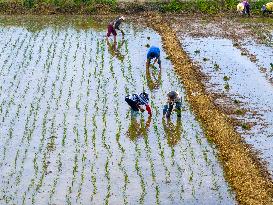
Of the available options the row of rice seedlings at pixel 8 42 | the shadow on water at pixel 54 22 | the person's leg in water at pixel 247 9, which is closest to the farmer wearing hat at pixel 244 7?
the person's leg in water at pixel 247 9

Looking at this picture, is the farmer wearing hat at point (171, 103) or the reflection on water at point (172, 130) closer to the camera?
the reflection on water at point (172, 130)

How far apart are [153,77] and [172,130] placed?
152 inches

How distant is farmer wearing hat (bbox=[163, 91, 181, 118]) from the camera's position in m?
12.6

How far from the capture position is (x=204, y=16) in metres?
23.8

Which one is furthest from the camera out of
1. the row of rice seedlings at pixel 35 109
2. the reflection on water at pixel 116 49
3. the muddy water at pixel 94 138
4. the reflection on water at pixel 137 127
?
the reflection on water at pixel 116 49

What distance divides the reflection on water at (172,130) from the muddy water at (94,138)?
0.02 metres

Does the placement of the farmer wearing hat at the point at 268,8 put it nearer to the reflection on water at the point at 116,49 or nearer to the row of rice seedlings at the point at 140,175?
the reflection on water at the point at 116,49

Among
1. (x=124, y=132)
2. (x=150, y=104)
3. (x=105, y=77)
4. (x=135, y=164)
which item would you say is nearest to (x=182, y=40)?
(x=105, y=77)

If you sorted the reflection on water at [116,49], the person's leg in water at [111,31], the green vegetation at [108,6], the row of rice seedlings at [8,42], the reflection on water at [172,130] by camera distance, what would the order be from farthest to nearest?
the green vegetation at [108,6] → the person's leg in water at [111,31] → the row of rice seedlings at [8,42] → the reflection on water at [116,49] → the reflection on water at [172,130]

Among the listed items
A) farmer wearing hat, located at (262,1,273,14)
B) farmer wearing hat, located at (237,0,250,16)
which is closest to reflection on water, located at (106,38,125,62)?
farmer wearing hat, located at (237,0,250,16)

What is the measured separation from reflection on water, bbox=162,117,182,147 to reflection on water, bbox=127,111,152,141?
0.43 metres

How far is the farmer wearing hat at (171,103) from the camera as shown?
12627mm

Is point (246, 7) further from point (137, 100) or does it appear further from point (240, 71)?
point (137, 100)

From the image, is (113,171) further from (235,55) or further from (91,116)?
(235,55)
